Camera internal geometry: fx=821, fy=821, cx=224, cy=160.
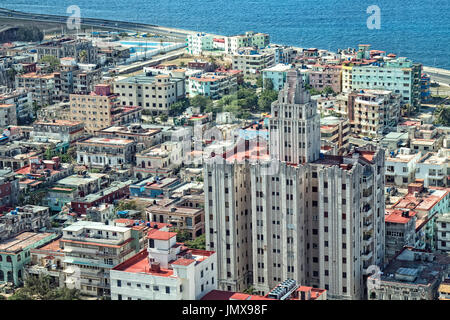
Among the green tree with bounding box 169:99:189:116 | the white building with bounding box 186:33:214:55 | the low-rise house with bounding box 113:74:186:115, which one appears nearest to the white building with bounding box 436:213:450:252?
the green tree with bounding box 169:99:189:116

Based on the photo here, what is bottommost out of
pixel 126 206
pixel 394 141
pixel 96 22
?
pixel 126 206

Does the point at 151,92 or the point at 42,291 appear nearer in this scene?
the point at 42,291

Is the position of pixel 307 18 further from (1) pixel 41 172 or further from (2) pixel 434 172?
(1) pixel 41 172

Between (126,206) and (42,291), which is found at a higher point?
(126,206)

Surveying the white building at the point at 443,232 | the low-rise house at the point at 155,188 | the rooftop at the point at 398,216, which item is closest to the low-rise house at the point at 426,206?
the white building at the point at 443,232

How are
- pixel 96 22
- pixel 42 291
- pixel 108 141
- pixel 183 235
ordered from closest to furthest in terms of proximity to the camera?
pixel 42 291 → pixel 183 235 → pixel 108 141 → pixel 96 22

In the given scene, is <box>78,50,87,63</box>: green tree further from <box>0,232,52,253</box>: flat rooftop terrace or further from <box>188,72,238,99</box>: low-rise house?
<box>0,232,52,253</box>: flat rooftop terrace

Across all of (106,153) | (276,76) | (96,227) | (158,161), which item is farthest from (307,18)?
(96,227)
